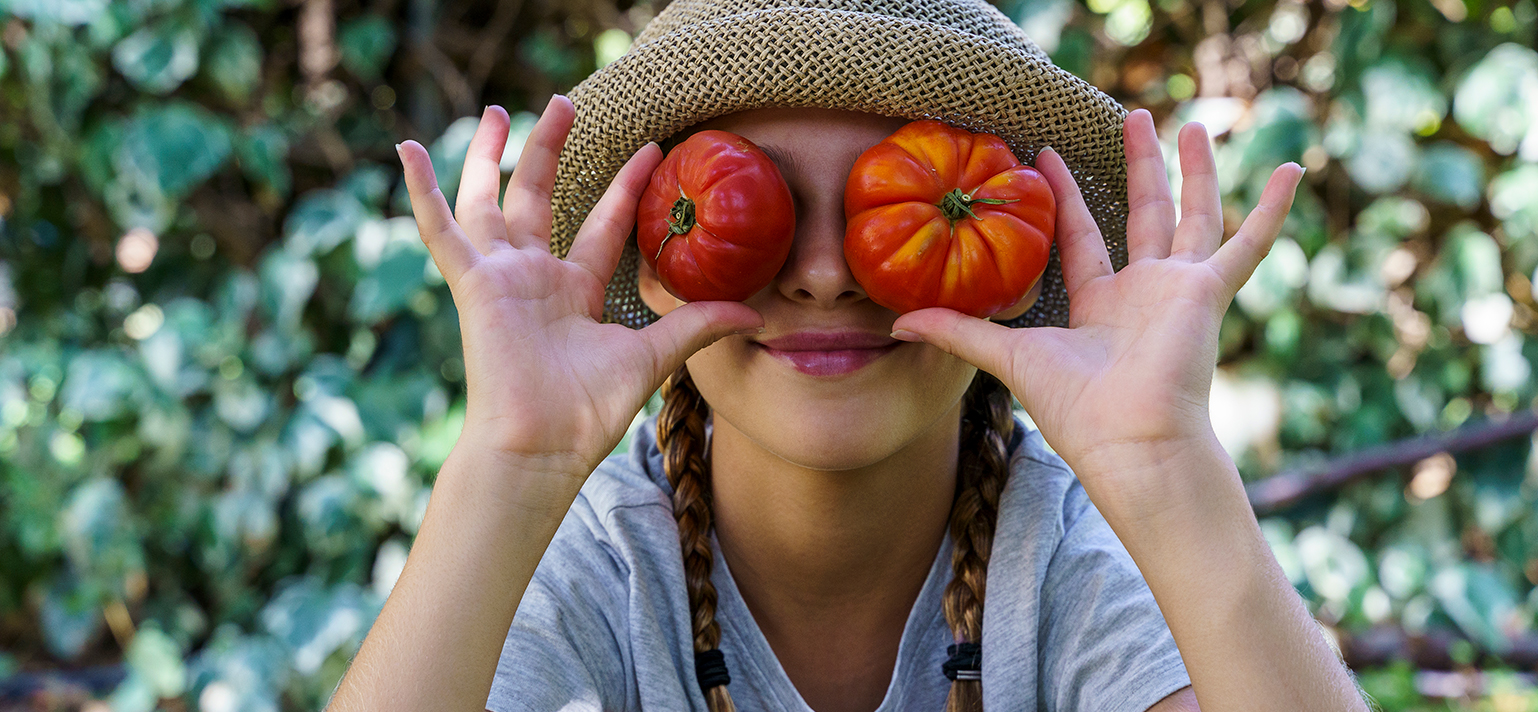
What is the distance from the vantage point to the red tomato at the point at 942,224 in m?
1.39

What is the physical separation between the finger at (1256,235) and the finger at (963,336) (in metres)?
0.28

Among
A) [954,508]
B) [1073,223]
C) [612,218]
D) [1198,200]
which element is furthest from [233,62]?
[1198,200]

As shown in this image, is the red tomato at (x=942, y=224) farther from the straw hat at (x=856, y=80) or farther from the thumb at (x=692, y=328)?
the thumb at (x=692, y=328)

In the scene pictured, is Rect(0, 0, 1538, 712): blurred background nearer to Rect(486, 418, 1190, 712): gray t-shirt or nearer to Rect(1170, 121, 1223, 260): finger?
Rect(486, 418, 1190, 712): gray t-shirt

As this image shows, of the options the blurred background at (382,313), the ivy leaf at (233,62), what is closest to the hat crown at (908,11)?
the blurred background at (382,313)

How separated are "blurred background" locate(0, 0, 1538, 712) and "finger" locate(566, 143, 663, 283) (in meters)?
1.27

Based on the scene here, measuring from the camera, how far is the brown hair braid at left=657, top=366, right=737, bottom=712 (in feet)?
5.75

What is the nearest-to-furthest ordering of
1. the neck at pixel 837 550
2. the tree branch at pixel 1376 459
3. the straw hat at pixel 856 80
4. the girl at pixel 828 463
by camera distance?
the girl at pixel 828 463, the straw hat at pixel 856 80, the neck at pixel 837 550, the tree branch at pixel 1376 459

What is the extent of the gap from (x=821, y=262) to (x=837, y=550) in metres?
0.59

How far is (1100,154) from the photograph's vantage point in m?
1.61

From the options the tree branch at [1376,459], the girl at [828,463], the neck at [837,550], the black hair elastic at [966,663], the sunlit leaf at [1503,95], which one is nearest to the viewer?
the girl at [828,463]

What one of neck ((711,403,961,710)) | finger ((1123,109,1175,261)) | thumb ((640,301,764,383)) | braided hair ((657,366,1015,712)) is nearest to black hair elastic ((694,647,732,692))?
braided hair ((657,366,1015,712))

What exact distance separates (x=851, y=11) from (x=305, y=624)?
2.08m

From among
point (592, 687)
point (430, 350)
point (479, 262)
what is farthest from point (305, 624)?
point (479, 262)
